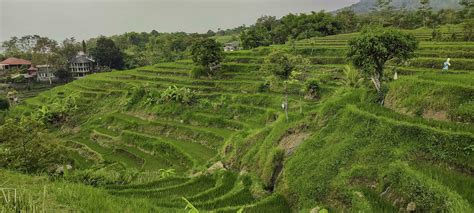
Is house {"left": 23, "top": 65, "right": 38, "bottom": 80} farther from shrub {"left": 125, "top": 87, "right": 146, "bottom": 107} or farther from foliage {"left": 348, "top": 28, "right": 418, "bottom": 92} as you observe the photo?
foliage {"left": 348, "top": 28, "right": 418, "bottom": 92}

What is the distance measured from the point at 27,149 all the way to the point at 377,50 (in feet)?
50.6

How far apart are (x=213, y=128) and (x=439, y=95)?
17.1 metres

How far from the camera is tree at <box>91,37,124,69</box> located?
60.6m

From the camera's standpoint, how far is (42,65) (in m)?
64.8

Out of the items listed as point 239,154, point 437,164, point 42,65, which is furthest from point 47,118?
point 42,65

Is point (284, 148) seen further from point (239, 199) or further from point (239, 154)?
point (239, 154)

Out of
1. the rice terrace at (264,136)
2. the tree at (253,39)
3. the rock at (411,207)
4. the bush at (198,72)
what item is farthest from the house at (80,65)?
the rock at (411,207)

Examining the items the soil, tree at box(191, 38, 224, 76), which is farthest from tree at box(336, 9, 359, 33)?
the soil

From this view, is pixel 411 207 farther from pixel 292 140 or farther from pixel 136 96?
pixel 136 96

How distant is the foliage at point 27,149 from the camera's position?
1681 centimetres

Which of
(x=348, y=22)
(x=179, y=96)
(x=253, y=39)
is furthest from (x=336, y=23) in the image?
(x=179, y=96)

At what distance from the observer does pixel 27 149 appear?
56.6 feet

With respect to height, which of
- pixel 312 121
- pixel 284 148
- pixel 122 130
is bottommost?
pixel 122 130

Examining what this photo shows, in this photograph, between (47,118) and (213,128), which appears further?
(47,118)
